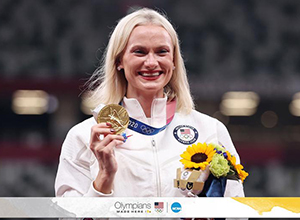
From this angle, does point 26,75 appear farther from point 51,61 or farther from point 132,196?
point 132,196

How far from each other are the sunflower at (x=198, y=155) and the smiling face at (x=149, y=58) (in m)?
0.21

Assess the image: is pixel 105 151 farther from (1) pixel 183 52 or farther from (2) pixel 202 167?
(1) pixel 183 52

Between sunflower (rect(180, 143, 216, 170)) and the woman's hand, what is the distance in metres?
0.17

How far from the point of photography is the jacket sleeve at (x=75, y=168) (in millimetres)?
1487

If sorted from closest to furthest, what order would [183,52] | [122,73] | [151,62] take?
[151,62] → [122,73] → [183,52]

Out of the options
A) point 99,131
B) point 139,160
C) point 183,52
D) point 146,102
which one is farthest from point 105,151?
point 183,52

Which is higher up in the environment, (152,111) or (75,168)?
(152,111)

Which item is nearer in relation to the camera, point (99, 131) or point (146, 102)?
point (99, 131)

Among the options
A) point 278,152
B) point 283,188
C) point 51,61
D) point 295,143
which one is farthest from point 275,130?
point 51,61

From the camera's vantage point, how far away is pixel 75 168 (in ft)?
4.93

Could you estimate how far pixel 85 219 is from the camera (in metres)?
1.43

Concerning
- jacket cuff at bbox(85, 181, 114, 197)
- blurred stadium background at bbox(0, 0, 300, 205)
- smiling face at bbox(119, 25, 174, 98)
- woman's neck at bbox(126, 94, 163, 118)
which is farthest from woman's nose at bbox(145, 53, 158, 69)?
blurred stadium background at bbox(0, 0, 300, 205)

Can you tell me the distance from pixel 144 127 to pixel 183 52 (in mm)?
6982

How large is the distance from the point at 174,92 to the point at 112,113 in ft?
0.90
